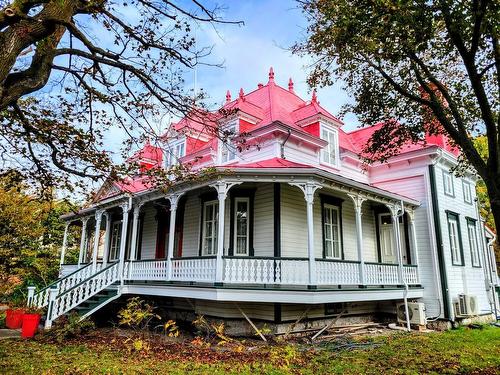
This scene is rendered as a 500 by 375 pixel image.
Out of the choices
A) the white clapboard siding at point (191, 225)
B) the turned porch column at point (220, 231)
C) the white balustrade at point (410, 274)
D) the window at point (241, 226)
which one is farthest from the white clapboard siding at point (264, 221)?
the white balustrade at point (410, 274)

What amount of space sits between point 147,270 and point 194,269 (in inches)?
101

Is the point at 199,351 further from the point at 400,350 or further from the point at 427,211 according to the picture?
the point at 427,211

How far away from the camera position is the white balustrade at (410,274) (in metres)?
14.0

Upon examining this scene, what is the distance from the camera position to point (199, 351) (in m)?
9.05

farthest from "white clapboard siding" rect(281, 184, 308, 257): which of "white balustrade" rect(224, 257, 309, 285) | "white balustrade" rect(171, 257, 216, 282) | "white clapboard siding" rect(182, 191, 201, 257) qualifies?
"white clapboard siding" rect(182, 191, 201, 257)

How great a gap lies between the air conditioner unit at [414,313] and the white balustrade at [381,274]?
4.04 ft

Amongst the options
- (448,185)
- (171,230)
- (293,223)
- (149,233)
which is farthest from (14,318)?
(448,185)

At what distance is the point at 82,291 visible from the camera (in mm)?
12492

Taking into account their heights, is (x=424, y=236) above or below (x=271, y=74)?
below

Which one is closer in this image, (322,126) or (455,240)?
(322,126)

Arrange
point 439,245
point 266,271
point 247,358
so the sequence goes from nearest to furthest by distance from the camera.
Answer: point 247,358 → point 266,271 → point 439,245

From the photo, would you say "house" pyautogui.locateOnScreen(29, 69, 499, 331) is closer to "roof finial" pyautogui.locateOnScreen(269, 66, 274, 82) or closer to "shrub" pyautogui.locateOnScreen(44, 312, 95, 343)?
"roof finial" pyautogui.locateOnScreen(269, 66, 274, 82)

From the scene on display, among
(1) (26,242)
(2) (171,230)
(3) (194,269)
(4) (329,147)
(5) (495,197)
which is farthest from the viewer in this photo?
(1) (26,242)

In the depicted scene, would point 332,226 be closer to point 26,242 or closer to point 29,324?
point 29,324
